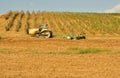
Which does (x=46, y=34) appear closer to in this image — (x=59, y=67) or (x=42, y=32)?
(x=42, y=32)

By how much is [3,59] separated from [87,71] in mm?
4668

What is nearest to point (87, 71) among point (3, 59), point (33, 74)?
point (33, 74)

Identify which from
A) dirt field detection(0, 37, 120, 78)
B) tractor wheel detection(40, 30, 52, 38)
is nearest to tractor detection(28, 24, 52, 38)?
tractor wheel detection(40, 30, 52, 38)

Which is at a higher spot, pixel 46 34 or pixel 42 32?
pixel 42 32

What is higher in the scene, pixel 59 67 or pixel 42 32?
pixel 42 32

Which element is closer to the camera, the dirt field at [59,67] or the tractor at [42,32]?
the dirt field at [59,67]

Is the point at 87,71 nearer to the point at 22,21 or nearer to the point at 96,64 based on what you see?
the point at 96,64

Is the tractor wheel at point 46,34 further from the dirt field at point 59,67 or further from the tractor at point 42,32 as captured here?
the dirt field at point 59,67

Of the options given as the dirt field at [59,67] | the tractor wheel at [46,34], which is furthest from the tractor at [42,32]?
the dirt field at [59,67]

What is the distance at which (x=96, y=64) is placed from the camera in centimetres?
1308

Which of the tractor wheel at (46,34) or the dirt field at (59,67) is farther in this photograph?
the tractor wheel at (46,34)

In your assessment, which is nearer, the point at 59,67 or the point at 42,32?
the point at 59,67

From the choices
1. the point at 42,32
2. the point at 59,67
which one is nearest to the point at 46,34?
the point at 42,32

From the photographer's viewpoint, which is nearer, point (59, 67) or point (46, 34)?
point (59, 67)
